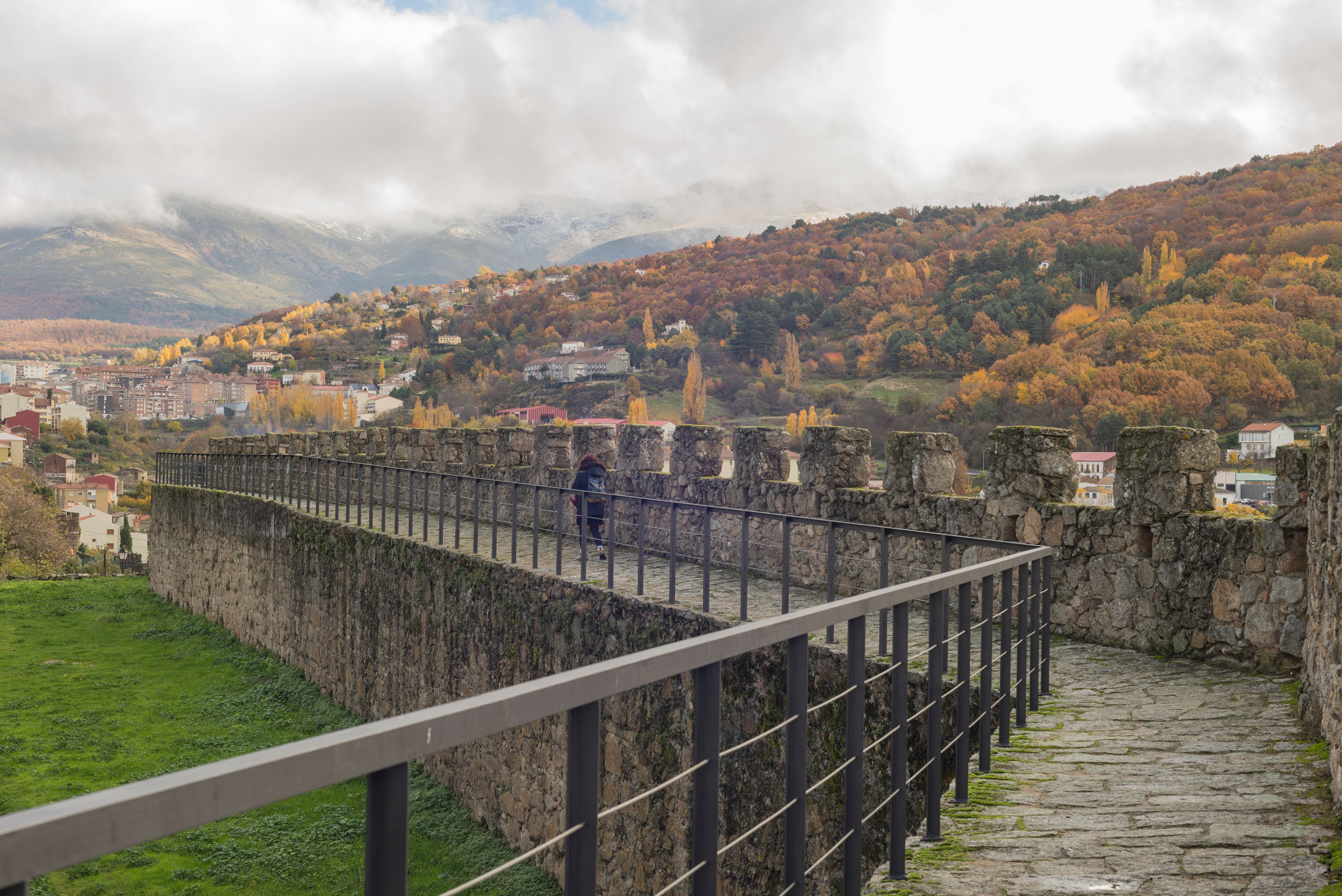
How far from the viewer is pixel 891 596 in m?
3.03

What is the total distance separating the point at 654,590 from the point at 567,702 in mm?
7898

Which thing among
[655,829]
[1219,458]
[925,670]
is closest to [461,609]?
[655,829]

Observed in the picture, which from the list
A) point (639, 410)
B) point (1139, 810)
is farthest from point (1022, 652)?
point (639, 410)

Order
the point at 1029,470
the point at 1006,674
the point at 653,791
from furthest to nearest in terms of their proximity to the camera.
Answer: the point at 1029,470
the point at 1006,674
the point at 653,791

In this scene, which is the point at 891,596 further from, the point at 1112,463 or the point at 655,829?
the point at 1112,463

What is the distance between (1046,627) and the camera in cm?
580

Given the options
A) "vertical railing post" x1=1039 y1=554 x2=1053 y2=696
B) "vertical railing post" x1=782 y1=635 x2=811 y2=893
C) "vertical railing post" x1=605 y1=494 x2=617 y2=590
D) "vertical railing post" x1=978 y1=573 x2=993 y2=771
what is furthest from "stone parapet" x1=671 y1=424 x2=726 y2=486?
"vertical railing post" x1=782 y1=635 x2=811 y2=893

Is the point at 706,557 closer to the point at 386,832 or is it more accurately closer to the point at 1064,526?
the point at 1064,526

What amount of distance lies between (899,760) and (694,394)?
5568cm

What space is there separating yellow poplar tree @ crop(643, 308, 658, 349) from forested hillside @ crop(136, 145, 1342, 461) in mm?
234

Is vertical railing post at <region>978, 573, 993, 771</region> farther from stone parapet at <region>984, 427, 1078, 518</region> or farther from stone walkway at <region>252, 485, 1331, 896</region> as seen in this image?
stone parapet at <region>984, 427, 1078, 518</region>

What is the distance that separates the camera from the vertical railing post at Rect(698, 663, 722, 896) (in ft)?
6.65

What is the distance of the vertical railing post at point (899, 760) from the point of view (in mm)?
3211

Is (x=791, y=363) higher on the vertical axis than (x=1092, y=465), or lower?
higher
